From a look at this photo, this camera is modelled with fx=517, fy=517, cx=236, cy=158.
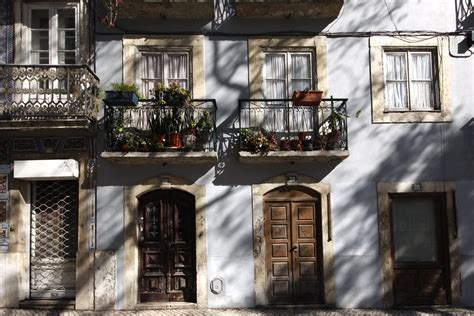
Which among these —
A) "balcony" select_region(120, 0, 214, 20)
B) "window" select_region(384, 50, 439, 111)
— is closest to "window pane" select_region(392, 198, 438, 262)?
"window" select_region(384, 50, 439, 111)

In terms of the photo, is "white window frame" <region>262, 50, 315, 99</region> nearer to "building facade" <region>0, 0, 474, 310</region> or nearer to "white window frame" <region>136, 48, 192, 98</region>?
"building facade" <region>0, 0, 474, 310</region>

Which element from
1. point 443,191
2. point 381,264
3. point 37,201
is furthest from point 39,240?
point 443,191

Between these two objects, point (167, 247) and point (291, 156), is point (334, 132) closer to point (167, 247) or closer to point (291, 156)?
point (291, 156)

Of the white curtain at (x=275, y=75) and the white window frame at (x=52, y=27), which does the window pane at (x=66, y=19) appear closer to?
the white window frame at (x=52, y=27)

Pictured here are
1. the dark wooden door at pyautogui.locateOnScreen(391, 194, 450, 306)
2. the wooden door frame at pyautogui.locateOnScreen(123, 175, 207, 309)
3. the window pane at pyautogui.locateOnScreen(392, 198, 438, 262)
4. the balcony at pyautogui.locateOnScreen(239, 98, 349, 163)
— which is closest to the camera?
the balcony at pyautogui.locateOnScreen(239, 98, 349, 163)

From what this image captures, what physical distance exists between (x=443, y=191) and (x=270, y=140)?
3.40 meters

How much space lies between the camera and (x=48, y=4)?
961 cm

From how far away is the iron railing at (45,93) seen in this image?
8.87m

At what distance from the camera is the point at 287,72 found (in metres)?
9.84

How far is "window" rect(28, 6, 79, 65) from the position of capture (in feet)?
31.4

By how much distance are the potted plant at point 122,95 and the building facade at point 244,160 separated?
0.68ft

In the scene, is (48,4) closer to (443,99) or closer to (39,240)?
(39,240)

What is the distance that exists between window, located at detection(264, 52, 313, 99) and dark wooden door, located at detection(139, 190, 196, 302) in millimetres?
2633

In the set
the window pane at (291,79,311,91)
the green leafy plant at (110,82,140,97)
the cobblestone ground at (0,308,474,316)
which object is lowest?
the cobblestone ground at (0,308,474,316)
